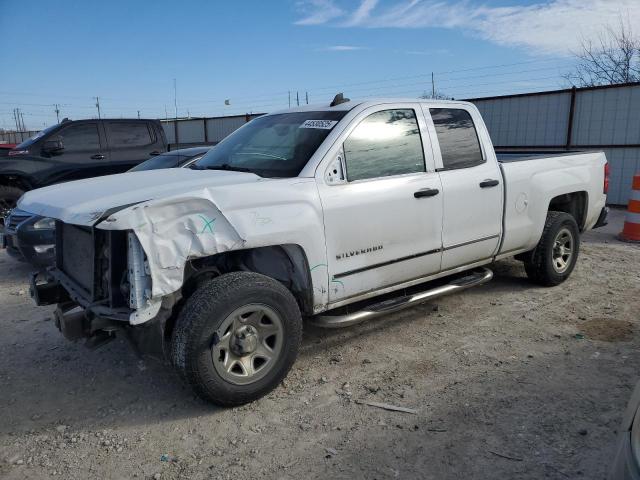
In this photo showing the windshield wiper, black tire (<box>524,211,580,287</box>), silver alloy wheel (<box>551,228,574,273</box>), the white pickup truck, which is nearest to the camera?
the white pickup truck

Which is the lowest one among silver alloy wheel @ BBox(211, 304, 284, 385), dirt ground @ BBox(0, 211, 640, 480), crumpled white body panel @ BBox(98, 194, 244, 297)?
dirt ground @ BBox(0, 211, 640, 480)

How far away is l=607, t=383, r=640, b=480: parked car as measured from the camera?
1590 millimetres

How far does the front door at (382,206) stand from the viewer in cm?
363

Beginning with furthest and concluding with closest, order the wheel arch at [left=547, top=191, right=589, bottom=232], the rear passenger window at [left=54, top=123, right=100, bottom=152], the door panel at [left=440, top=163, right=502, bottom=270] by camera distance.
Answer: the rear passenger window at [left=54, top=123, right=100, bottom=152], the wheel arch at [left=547, top=191, right=589, bottom=232], the door panel at [left=440, top=163, right=502, bottom=270]

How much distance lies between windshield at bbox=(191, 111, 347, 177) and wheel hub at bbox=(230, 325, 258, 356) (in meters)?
1.12

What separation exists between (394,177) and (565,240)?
2.69 meters

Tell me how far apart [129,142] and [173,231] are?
753 centimetres

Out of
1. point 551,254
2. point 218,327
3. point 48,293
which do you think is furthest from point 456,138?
point 48,293

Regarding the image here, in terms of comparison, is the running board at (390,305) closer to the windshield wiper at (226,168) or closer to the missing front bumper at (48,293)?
the windshield wiper at (226,168)

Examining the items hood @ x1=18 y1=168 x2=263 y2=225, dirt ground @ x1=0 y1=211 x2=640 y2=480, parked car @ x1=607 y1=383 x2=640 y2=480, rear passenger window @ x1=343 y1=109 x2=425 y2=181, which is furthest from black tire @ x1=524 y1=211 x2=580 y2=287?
parked car @ x1=607 y1=383 x2=640 y2=480

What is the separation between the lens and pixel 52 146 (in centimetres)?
866

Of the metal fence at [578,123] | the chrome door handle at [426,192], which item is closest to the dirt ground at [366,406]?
the chrome door handle at [426,192]

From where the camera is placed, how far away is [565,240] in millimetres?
5598

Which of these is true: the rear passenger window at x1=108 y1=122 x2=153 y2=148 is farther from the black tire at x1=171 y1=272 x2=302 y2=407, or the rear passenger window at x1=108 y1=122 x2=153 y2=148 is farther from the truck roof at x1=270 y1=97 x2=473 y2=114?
the black tire at x1=171 y1=272 x2=302 y2=407
